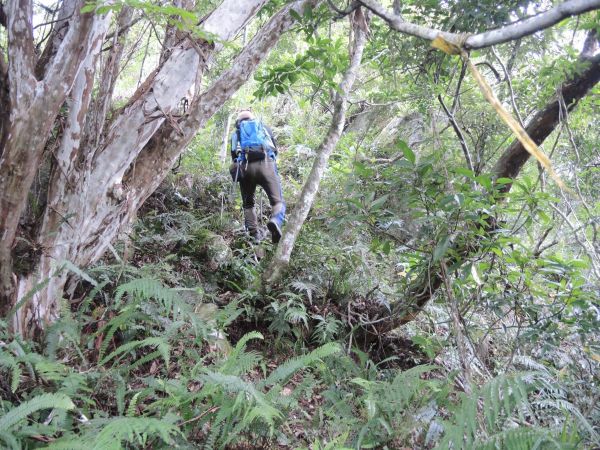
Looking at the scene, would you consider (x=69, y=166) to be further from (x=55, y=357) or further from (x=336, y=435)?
(x=336, y=435)

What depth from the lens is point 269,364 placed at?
14.3 feet

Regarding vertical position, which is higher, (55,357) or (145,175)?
(145,175)

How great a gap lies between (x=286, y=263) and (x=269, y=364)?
4.11 ft

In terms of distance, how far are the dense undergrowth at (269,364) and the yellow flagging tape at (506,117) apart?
5.77 feet

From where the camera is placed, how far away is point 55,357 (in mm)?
2893

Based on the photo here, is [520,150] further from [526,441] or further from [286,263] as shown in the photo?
[286,263]

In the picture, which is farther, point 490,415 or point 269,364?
point 269,364

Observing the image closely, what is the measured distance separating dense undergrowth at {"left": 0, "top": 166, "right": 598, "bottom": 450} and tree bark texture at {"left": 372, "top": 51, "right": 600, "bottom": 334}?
33cm

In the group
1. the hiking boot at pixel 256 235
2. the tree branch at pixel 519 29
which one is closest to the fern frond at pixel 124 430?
the tree branch at pixel 519 29

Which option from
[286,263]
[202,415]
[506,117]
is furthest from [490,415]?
[286,263]

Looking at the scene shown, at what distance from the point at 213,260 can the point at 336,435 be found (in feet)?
10.4

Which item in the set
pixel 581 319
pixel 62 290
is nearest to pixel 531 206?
pixel 581 319

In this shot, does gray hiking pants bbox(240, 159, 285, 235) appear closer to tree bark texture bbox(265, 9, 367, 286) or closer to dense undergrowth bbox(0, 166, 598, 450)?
dense undergrowth bbox(0, 166, 598, 450)

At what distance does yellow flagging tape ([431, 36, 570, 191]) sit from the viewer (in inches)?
43.0
